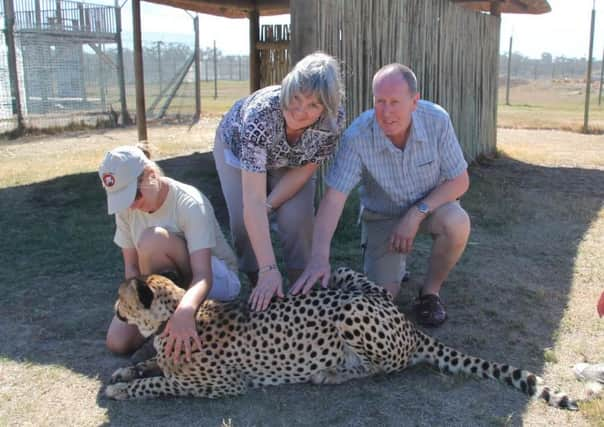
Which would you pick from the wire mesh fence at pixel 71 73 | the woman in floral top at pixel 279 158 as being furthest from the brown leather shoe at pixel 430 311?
the wire mesh fence at pixel 71 73

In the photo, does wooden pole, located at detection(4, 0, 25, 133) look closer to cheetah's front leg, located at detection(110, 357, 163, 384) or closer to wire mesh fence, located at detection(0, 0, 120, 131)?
wire mesh fence, located at detection(0, 0, 120, 131)

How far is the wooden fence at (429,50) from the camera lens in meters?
5.89

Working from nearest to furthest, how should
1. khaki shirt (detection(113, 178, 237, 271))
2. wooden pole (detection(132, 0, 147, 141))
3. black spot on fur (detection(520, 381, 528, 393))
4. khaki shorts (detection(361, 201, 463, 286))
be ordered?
black spot on fur (detection(520, 381, 528, 393)), khaki shirt (detection(113, 178, 237, 271)), khaki shorts (detection(361, 201, 463, 286)), wooden pole (detection(132, 0, 147, 141))

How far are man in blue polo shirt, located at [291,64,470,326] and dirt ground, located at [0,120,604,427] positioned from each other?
16.3 inches

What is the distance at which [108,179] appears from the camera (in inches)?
111

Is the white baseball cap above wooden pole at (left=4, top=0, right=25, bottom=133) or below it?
below

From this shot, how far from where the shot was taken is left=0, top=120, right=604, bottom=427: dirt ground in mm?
2770

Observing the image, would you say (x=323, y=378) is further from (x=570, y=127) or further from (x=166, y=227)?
(x=570, y=127)

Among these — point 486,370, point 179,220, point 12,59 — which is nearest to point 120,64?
point 12,59

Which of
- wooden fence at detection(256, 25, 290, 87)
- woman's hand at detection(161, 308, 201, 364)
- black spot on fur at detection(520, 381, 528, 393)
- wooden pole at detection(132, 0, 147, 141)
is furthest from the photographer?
wooden fence at detection(256, 25, 290, 87)

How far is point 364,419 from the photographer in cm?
272

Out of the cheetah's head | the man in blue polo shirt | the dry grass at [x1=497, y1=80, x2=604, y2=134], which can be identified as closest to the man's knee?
the man in blue polo shirt

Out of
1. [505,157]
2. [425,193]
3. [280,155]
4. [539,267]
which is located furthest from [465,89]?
[280,155]

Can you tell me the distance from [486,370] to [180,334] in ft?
4.65
